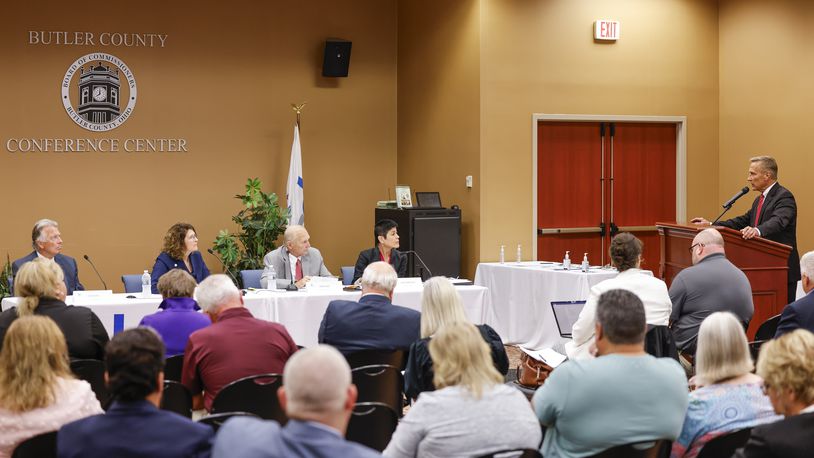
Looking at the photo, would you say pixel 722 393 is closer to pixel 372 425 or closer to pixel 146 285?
pixel 372 425

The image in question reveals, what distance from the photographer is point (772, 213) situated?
24.4 ft

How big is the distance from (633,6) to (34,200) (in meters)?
6.54

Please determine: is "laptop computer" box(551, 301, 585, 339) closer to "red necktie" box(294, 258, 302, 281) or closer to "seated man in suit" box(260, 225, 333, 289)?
"seated man in suit" box(260, 225, 333, 289)

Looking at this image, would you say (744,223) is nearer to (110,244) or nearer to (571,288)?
(571,288)

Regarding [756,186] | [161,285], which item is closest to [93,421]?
[161,285]

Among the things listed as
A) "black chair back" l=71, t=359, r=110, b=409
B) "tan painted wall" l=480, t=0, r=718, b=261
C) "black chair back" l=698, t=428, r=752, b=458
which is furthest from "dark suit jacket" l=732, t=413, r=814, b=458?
"tan painted wall" l=480, t=0, r=718, b=261

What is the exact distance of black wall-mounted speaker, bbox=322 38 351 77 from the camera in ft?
33.9

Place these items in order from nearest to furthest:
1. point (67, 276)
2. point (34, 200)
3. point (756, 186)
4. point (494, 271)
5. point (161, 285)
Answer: point (161, 285)
point (67, 276)
point (756, 186)
point (494, 271)
point (34, 200)

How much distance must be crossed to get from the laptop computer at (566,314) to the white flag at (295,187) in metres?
4.99

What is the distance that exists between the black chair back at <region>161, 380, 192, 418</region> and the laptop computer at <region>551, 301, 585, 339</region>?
2392mm

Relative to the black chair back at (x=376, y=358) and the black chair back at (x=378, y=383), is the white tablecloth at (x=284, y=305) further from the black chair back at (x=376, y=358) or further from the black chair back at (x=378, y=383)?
the black chair back at (x=378, y=383)

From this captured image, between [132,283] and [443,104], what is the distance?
4189 mm

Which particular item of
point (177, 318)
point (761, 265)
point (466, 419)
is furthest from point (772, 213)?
point (466, 419)

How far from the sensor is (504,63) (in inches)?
363
